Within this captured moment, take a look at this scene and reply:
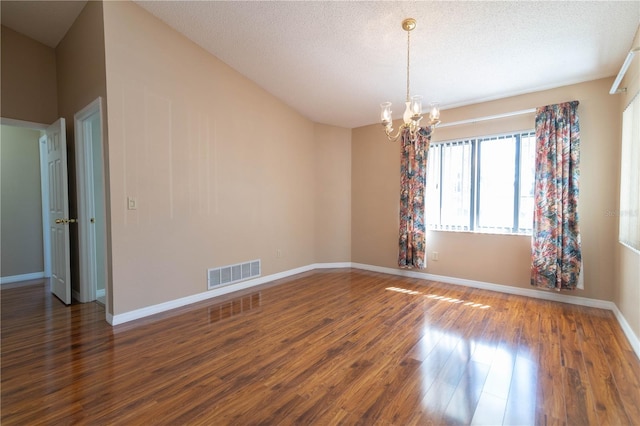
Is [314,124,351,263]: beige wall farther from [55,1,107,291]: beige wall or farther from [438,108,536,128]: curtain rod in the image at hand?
[55,1,107,291]: beige wall

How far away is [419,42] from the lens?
2938mm

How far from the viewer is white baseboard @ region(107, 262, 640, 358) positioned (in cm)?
285

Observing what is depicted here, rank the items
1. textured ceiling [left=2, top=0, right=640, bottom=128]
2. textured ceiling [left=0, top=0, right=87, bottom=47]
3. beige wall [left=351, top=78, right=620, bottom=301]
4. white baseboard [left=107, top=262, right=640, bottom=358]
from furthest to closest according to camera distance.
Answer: beige wall [left=351, top=78, right=620, bottom=301] < textured ceiling [left=0, top=0, right=87, bottom=47] < white baseboard [left=107, top=262, right=640, bottom=358] < textured ceiling [left=2, top=0, right=640, bottom=128]

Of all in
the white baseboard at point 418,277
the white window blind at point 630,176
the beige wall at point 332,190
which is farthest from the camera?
the beige wall at point 332,190

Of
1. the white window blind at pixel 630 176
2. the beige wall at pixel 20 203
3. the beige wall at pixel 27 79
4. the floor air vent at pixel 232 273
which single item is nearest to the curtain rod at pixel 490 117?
the white window blind at pixel 630 176

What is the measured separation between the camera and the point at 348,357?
7.50 feet

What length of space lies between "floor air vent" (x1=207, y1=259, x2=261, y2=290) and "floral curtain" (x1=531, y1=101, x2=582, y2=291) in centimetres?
387

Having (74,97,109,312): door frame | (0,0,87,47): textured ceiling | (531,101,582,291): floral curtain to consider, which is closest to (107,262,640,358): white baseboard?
(531,101,582,291): floral curtain

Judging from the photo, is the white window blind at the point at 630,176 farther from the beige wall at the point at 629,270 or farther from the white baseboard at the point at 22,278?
the white baseboard at the point at 22,278

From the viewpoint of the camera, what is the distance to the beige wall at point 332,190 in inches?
217

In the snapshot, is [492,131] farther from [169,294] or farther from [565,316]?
[169,294]

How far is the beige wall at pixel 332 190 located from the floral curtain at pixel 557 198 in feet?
9.92

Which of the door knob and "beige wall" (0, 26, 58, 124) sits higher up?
"beige wall" (0, 26, 58, 124)

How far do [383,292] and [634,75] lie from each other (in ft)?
11.3
